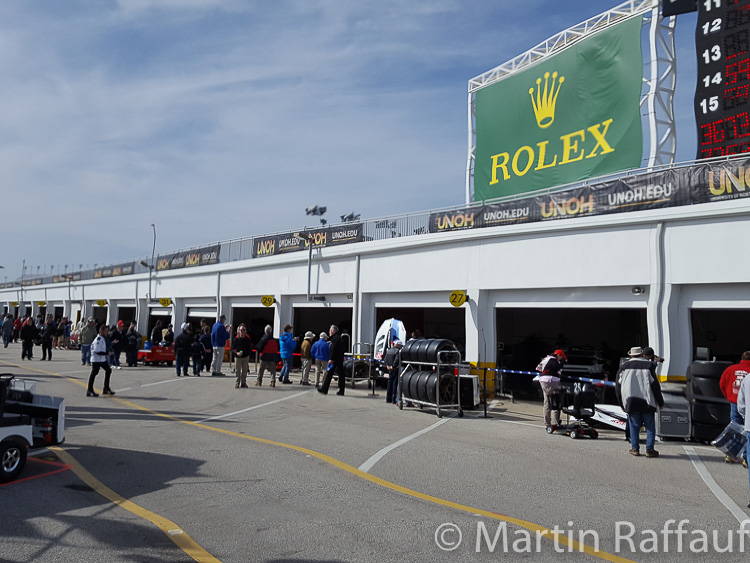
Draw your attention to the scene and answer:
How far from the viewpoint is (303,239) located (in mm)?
25750

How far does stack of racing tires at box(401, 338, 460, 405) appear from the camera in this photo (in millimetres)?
13125

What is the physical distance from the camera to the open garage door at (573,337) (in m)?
19.2

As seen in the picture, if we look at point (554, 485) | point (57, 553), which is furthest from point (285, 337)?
point (57, 553)

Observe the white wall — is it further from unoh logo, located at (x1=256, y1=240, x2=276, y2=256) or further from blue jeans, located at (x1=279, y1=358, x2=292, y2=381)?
blue jeans, located at (x1=279, y1=358, x2=292, y2=381)

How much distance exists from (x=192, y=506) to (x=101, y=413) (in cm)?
704

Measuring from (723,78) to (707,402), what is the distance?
8.28 metres

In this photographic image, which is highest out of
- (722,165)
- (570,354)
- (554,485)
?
(722,165)

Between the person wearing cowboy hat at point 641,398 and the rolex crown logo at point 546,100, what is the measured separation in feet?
44.8

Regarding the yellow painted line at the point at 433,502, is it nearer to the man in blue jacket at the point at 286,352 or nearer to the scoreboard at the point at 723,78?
the man in blue jacket at the point at 286,352

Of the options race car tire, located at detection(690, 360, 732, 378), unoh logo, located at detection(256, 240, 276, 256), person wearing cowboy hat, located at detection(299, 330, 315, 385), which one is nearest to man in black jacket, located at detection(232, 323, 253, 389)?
person wearing cowboy hat, located at detection(299, 330, 315, 385)

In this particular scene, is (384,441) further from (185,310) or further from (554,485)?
(185,310)

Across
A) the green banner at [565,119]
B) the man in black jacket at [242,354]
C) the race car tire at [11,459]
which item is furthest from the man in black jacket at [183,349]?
the race car tire at [11,459]

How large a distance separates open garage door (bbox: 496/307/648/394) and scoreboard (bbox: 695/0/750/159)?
25.0 feet

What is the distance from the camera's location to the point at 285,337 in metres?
18.9
